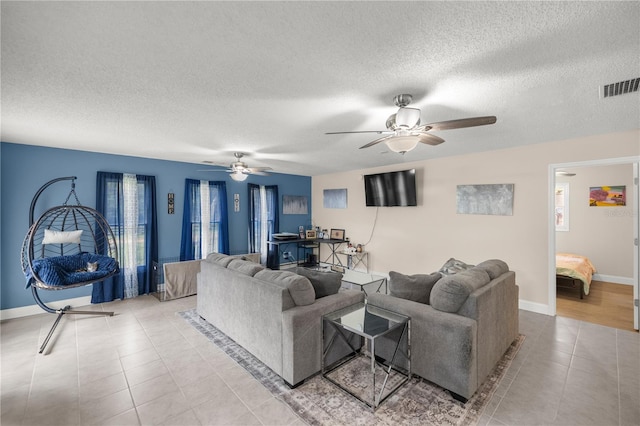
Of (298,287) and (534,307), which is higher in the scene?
(298,287)

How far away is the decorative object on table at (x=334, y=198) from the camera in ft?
21.8

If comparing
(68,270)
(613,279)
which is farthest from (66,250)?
(613,279)

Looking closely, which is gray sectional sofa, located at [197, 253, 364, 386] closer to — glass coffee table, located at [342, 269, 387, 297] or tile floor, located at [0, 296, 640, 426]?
tile floor, located at [0, 296, 640, 426]

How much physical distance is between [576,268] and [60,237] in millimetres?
Answer: 7878

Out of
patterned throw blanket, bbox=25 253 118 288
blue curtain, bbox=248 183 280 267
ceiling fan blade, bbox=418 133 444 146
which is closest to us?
ceiling fan blade, bbox=418 133 444 146

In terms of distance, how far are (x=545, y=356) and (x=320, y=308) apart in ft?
7.64

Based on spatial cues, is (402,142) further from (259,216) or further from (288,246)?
(288,246)

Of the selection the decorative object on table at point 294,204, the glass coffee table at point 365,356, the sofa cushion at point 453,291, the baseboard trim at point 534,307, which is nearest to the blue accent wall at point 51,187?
the decorative object on table at point 294,204

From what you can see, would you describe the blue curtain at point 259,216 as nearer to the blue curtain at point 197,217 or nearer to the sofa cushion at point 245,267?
the blue curtain at point 197,217

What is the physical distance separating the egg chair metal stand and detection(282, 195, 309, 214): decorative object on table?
141 inches

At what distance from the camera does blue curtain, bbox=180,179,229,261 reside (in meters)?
5.14

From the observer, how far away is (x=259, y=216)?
6363 millimetres

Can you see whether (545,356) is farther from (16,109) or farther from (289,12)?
(16,109)

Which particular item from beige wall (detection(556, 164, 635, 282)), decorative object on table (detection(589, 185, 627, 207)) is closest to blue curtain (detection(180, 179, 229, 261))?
beige wall (detection(556, 164, 635, 282))
